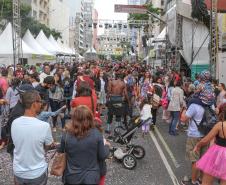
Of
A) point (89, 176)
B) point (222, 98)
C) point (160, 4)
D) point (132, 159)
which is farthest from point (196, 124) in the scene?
point (160, 4)

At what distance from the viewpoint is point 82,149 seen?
4273 millimetres

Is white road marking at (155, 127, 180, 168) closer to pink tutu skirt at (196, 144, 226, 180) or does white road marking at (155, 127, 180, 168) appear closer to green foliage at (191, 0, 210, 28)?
pink tutu skirt at (196, 144, 226, 180)

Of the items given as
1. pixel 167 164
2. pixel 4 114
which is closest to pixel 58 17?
pixel 4 114

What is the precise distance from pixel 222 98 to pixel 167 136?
1844mm

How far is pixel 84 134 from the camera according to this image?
4.27 m

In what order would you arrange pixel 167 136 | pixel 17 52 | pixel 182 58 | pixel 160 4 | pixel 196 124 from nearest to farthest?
1. pixel 196 124
2. pixel 167 136
3. pixel 182 58
4. pixel 17 52
5. pixel 160 4

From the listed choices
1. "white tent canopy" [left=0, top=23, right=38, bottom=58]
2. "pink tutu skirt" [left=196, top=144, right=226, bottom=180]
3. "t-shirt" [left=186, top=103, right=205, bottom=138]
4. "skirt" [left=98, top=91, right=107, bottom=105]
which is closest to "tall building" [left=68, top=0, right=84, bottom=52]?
"white tent canopy" [left=0, top=23, right=38, bottom=58]

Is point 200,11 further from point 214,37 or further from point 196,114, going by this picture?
point 196,114

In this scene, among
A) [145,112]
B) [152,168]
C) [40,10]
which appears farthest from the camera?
[40,10]

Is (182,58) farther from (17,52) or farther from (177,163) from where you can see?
(177,163)

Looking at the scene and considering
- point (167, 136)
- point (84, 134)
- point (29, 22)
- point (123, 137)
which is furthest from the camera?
point (29, 22)

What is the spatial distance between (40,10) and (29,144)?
299 feet

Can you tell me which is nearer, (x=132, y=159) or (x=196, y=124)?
(x=196, y=124)

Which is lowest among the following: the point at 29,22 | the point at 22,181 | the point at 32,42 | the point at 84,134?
the point at 22,181
